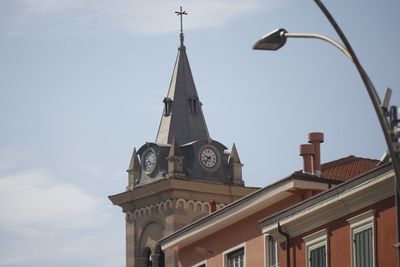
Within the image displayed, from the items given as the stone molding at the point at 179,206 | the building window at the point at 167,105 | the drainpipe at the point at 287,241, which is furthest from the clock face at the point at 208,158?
the drainpipe at the point at 287,241

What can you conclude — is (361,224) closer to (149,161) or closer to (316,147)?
(316,147)

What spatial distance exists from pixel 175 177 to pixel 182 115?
4558 mm

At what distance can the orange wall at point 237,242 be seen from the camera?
51.1 metres

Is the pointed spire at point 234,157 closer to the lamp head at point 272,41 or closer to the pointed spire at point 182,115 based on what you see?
the pointed spire at point 182,115

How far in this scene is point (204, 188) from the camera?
379ft

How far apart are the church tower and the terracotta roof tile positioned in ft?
177

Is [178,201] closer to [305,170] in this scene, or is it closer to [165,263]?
[165,263]

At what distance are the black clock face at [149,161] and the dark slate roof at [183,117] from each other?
91 cm

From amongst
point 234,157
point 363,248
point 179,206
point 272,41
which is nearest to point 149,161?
point 179,206

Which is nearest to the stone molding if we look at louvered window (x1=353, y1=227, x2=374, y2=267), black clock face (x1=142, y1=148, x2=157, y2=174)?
black clock face (x1=142, y1=148, x2=157, y2=174)

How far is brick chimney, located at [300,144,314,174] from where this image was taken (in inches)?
2114

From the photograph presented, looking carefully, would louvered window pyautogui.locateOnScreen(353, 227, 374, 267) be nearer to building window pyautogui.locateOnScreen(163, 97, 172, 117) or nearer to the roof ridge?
the roof ridge

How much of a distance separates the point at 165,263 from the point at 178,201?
171 inches

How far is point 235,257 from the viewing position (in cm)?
5309
